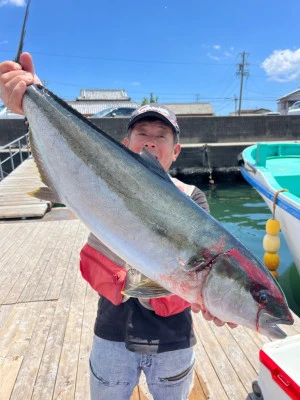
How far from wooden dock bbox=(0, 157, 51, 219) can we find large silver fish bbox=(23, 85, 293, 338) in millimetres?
5780

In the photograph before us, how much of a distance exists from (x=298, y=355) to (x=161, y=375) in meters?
1.05

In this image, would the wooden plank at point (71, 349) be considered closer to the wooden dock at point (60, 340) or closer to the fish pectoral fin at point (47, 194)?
the wooden dock at point (60, 340)

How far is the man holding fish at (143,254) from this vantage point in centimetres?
133

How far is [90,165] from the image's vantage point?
4.89 feet

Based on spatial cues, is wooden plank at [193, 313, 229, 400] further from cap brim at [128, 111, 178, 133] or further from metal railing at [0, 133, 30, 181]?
metal railing at [0, 133, 30, 181]

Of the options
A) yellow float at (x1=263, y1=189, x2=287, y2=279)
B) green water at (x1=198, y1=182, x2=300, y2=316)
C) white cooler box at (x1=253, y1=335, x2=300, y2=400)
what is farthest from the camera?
green water at (x1=198, y1=182, x2=300, y2=316)

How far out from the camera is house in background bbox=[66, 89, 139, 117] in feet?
130

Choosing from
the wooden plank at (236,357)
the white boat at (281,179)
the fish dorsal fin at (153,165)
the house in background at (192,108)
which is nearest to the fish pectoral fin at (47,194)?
the fish dorsal fin at (153,165)

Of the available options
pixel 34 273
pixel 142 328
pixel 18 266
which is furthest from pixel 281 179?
pixel 142 328

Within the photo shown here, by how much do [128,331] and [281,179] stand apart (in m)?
6.39

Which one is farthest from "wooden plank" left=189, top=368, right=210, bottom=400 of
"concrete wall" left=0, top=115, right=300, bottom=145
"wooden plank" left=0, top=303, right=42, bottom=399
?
"concrete wall" left=0, top=115, right=300, bottom=145

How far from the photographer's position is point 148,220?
138cm

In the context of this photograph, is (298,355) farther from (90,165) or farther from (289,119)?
(289,119)

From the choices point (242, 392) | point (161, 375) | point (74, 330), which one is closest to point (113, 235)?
point (161, 375)
